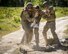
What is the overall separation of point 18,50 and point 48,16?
6.48ft

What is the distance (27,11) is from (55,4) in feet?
115

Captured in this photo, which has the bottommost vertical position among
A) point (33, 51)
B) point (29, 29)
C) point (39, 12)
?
point (33, 51)

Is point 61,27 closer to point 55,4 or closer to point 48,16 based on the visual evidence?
point 48,16

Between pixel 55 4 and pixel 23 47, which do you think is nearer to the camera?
pixel 23 47

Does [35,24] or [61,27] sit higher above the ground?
[35,24]

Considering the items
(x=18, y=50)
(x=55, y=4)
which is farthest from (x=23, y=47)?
(x=55, y=4)

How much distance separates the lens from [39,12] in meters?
11.3

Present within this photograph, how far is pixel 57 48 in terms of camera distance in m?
11.7

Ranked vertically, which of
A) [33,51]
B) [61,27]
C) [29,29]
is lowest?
[61,27]

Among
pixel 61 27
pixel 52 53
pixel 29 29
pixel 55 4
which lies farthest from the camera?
pixel 55 4

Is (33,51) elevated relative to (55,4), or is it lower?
elevated

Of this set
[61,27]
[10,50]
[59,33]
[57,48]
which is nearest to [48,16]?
[57,48]

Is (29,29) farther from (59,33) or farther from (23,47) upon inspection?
(59,33)

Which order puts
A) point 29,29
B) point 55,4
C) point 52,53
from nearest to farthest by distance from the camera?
point 52,53 < point 29,29 < point 55,4
